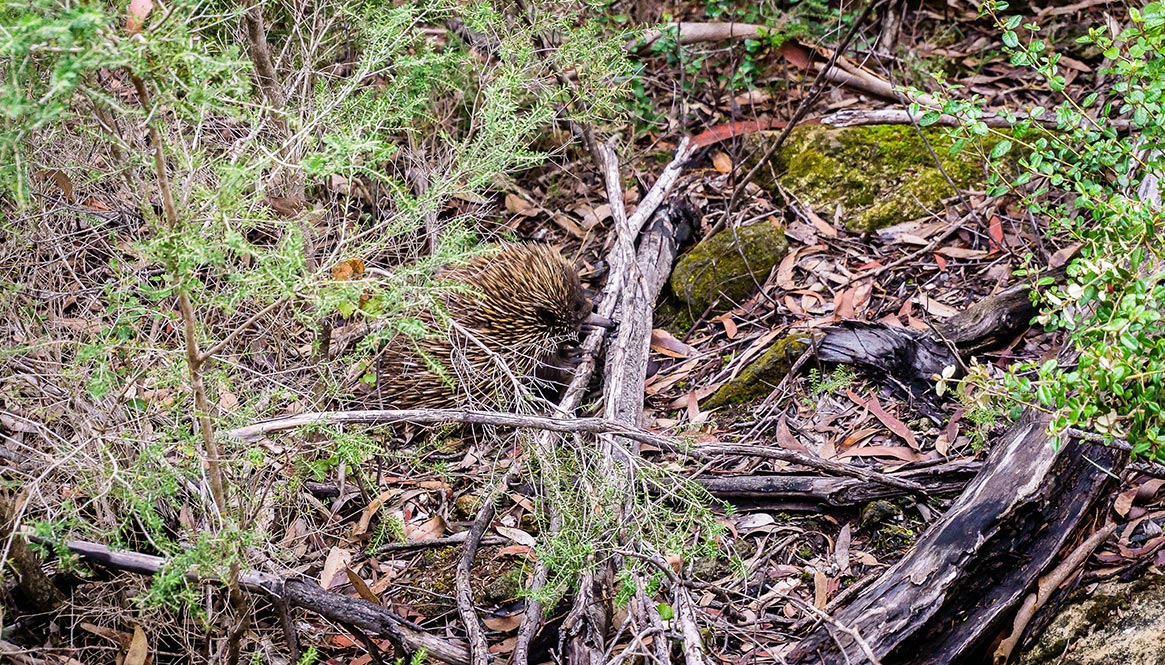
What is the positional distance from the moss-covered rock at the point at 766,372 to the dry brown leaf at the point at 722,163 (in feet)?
5.97

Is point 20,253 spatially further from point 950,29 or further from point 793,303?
point 950,29

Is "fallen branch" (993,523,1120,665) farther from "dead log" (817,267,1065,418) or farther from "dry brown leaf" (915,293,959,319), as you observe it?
"dry brown leaf" (915,293,959,319)

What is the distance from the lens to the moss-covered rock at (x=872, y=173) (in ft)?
16.4

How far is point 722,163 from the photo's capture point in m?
5.76

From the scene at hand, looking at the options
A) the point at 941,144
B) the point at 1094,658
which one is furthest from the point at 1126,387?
the point at 941,144

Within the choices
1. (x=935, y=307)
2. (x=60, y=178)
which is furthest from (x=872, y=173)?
(x=60, y=178)

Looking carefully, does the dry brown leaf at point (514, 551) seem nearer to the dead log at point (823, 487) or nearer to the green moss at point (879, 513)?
the dead log at point (823, 487)

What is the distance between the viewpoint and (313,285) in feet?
6.85

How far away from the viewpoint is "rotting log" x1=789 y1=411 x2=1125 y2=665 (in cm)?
273

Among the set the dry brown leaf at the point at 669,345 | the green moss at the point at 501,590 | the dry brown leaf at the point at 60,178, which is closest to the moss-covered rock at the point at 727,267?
the dry brown leaf at the point at 669,345

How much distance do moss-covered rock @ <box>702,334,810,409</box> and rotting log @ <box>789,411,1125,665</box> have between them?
1.32m

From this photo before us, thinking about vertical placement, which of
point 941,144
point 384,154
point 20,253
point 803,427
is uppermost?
point 384,154

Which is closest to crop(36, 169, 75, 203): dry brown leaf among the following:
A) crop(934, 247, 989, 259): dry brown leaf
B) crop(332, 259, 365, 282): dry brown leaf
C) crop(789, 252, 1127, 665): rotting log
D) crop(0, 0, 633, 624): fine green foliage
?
crop(0, 0, 633, 624): fine green foliage

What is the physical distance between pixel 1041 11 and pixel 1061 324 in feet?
13.6
